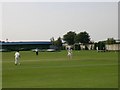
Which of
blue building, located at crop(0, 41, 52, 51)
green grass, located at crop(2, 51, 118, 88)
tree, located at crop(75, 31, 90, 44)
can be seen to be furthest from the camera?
tree, located at crop(75, 31, 90, 44)

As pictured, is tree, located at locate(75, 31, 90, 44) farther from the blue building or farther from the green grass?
the green grass

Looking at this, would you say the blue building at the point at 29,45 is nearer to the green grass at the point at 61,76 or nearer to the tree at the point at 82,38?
the tree at the point at 82,38

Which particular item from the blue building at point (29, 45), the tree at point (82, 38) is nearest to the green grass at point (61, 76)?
the blue building at point (29, 45)

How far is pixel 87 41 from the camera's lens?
189m

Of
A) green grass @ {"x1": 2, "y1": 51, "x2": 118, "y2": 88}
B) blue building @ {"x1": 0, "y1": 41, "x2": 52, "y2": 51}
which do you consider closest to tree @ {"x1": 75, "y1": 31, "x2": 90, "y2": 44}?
blue building @ {"x1": 0, "y1": 41, "x2": 52, "y2": 51}

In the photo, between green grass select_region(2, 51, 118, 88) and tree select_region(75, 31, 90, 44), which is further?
tree select_region(75, 31, 90, 44)

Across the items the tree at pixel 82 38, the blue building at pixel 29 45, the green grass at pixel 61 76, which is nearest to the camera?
the green grass at pixel 61 76

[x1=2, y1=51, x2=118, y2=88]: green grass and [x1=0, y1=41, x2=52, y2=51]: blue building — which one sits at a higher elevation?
[x1=0, y1=41, x2=52, y2=51]: blue building

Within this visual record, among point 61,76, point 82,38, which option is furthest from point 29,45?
point 61,76

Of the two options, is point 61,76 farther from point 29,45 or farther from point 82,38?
point 82,38

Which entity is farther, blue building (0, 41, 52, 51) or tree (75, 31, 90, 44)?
tree (75, 31, 90, 44)

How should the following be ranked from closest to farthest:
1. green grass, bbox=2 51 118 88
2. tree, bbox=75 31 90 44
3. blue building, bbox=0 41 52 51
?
green grass, bbox=2 51 118 88 < blue building, bbox=0 41 52 51 < tree, bbox=75 31 90 44

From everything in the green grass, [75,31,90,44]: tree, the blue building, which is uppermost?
[75,31,90,44]: tree

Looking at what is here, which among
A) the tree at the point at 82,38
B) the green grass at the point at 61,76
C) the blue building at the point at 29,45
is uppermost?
the tree at the point at 82,38
